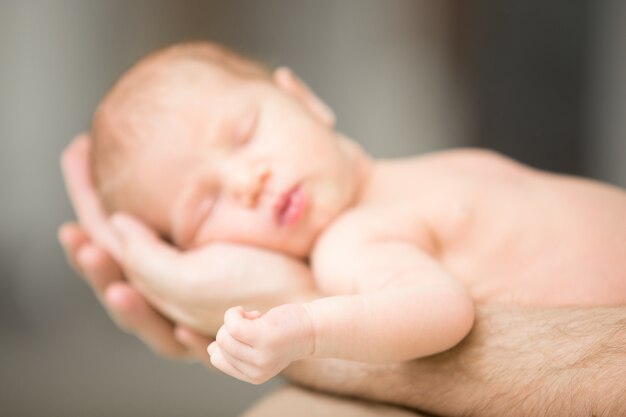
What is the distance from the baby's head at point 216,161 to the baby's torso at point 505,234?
0.06 m

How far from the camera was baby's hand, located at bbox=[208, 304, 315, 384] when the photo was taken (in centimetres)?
51

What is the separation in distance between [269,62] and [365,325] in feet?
2.84

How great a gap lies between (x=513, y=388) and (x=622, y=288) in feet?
0.63

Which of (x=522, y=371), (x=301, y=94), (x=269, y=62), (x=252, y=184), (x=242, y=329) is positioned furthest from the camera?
(x=269, y=62)

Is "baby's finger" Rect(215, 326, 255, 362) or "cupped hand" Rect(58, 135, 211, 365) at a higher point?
"baby's finger" Rect(215, 326, 255, 362)

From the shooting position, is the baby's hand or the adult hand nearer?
the baby's hand

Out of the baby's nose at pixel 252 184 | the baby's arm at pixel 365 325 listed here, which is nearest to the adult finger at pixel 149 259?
the baby's nose at pixel 252 184

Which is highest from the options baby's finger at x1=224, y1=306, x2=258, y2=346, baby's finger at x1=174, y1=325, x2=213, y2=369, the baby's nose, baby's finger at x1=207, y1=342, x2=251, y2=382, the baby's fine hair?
the baby's fine hair

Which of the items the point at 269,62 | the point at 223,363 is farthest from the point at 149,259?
the point at 269,62

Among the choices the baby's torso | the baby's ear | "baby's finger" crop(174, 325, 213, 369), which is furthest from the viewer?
the baby's ear

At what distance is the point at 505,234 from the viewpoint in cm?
80

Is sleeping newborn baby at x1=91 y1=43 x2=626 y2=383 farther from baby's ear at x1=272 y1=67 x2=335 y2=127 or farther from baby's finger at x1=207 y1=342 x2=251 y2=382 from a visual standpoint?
baby's finger at x1=207 y1=342 x2=251 y2=382

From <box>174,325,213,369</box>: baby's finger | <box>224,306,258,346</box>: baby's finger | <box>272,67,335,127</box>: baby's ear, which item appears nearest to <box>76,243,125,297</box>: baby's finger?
<box>174,325,213,369</box>: baby's finger

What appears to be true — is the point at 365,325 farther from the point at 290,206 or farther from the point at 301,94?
the point at 301,94
